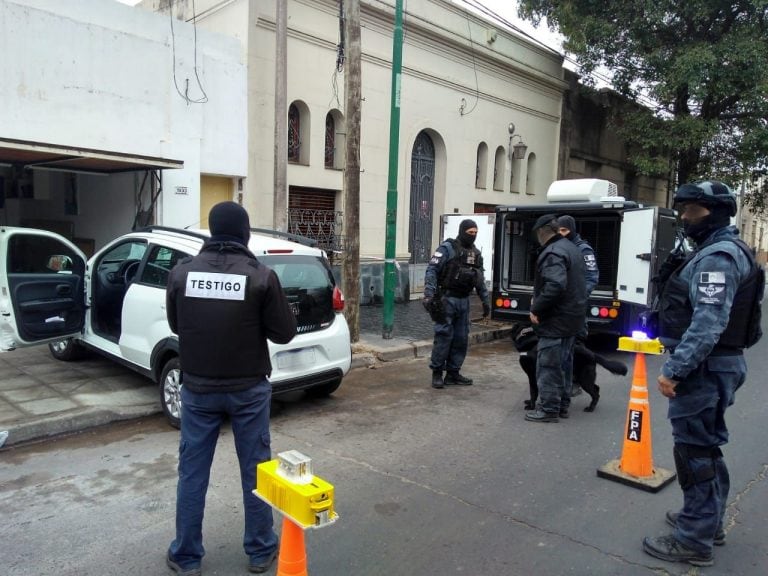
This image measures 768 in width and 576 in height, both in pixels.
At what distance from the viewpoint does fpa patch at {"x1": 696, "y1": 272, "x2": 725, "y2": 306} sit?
3.02 meters

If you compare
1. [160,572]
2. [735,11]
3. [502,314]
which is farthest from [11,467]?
[735,11]

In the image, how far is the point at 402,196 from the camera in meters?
14.2

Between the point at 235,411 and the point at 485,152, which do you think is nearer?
the point at 235,411

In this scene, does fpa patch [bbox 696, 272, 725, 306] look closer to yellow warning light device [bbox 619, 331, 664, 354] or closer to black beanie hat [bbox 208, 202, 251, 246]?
yellow warning light device [bbox 619, 331, 664, 354]

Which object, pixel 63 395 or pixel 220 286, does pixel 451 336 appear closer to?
pixel 63 395

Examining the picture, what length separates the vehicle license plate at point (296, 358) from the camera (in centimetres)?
529

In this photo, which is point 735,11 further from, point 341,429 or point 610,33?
point 341,429

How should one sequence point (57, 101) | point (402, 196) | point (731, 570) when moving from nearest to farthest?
point (731, 570), point (57, 101), point (402, 196)

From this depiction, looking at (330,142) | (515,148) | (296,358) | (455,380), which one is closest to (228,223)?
(296,358)

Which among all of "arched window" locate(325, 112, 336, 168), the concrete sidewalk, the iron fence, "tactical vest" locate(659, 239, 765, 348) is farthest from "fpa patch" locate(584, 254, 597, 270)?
"arched window" locate(325, 112, 336, 168)

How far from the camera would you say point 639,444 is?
167 inches

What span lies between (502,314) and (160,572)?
741cm

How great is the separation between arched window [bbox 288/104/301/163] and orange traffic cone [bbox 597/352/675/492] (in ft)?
29.0

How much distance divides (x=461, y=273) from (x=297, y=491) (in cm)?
467
